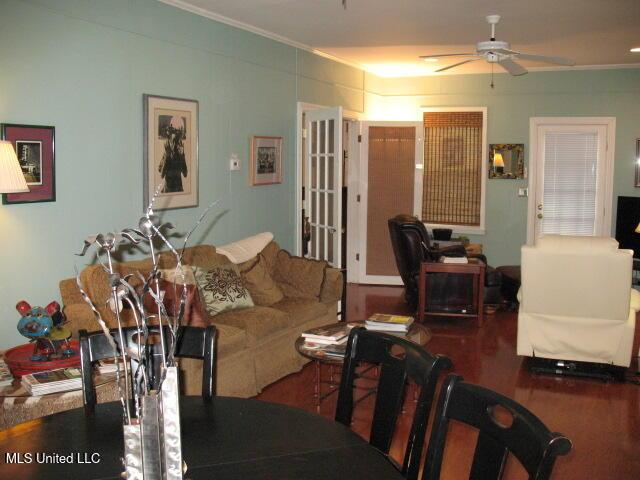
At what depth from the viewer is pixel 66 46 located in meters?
4.14

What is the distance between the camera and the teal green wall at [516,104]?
8.76m

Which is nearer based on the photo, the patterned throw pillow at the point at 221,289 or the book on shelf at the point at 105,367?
the book on shelf at the point at 105,367

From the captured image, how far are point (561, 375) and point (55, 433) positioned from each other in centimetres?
420

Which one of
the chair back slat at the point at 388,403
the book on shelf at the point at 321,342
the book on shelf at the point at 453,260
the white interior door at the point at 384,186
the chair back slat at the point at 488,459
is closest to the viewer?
the chair back slat at the point at 488,459

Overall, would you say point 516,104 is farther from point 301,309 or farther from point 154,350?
point 154,350

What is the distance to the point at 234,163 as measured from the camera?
235 inches

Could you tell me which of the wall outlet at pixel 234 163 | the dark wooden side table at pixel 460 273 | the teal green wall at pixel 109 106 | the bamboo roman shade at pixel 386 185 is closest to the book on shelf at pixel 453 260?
the dark wooden side table at pixel 460 273

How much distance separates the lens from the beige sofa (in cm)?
409

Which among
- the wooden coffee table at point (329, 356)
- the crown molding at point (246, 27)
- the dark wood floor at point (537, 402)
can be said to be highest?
the crown molding at point (246, 27)

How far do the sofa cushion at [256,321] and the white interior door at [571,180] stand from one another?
5.17 m

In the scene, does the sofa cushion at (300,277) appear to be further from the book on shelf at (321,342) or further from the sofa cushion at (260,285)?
the book on shelf at (321,342)

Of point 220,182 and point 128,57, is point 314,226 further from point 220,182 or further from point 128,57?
point 128,57

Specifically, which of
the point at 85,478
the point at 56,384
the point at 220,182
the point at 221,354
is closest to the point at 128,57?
the point at 220,182

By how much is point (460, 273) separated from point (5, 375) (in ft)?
15.0
